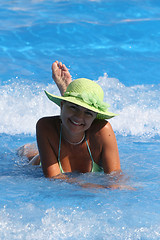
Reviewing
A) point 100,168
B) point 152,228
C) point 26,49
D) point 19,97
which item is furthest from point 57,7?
point 152,228

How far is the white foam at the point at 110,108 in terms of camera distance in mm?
6625

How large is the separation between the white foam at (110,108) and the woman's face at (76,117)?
2.76m

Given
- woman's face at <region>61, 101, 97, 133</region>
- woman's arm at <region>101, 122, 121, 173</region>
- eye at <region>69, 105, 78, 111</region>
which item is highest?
eye at <region>69, 105, 78, 111</region>

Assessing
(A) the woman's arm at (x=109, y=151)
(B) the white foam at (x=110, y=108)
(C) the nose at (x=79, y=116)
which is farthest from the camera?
(B) the white foam at (x=110, y=108)

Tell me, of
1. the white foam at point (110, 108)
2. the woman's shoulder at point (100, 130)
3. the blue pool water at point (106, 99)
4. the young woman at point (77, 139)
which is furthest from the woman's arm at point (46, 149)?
the white foam at point (110, 108)

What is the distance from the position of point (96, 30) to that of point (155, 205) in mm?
7590

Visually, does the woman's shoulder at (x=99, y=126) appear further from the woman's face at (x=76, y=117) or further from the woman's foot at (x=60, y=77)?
the woman's foot at (x=60, y=77)

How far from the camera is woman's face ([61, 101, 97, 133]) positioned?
12.1 ft

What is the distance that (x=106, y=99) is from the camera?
7.69m

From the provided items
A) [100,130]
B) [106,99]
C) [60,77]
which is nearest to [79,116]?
[100,130]

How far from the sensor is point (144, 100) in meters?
7.68

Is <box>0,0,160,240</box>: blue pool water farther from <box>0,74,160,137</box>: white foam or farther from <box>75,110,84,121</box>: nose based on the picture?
<box>75,110,84,121</box>: nose

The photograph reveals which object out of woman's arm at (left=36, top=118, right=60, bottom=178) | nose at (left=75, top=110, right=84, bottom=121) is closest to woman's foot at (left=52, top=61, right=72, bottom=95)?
woman's arm at (left=36, top=118, right=60, bottom=178)

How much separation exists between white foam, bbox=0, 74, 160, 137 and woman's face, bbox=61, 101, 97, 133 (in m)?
2.76
